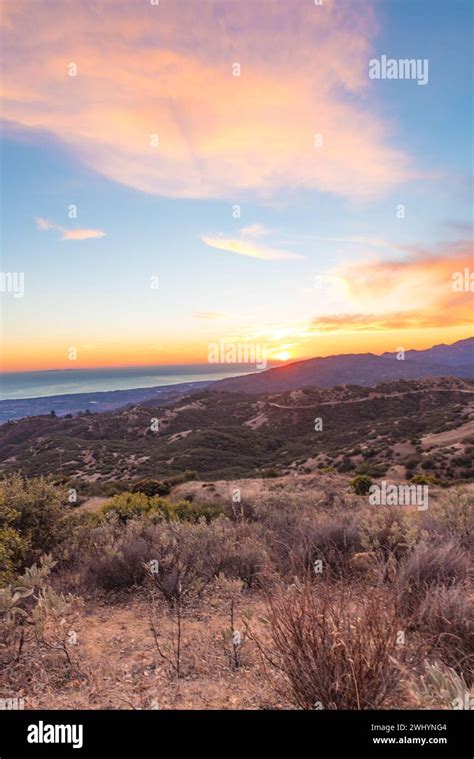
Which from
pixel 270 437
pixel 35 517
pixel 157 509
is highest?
pixel 35 517

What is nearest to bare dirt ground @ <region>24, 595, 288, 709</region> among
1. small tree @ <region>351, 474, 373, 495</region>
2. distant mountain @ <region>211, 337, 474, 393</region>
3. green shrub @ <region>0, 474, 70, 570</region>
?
green shrub @ <region>0, 474, 70, 570</region>

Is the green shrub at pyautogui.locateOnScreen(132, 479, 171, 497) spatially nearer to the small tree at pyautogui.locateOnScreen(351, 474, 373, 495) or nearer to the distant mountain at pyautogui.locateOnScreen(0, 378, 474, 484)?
the distant mountain at pyautogui.locateOnScreen(0, 378, 474, 484)

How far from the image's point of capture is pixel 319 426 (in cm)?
4900

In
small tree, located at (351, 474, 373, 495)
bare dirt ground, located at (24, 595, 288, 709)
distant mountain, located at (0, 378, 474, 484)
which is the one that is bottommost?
distant mountain, located at (0, 378, 474, 484)

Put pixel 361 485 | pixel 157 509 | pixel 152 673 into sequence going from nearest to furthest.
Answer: pixel 152 673
pixel 157 509
pixel 361 485

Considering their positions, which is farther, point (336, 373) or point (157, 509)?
point (336, 373)

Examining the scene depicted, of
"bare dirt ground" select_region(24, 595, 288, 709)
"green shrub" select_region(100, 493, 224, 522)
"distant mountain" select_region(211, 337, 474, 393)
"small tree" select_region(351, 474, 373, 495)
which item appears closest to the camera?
"bare dirt ground" select_region(24, 595, 288, 709)

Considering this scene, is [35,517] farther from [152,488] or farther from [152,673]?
[152,488]

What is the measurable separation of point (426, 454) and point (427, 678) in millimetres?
28984

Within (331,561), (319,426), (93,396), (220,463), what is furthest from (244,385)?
(331,561)

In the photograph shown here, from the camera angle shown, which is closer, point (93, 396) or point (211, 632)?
point (211, 632)

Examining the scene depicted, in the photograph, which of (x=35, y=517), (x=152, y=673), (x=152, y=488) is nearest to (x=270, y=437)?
(x=152, y=488)

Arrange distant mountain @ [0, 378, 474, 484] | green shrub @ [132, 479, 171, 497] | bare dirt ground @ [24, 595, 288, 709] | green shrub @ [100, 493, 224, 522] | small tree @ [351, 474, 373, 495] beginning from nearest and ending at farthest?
1. bare dirt ground @ [24, 595, 288, 709]
2. green shrub @ [100, 493, 224, 522]
3. small tree @ [351, 474, 373, 495]
4. green shrub @ [132, 479, 171, 497]
5. distant mountain @ [0, 378, 474, 484]
